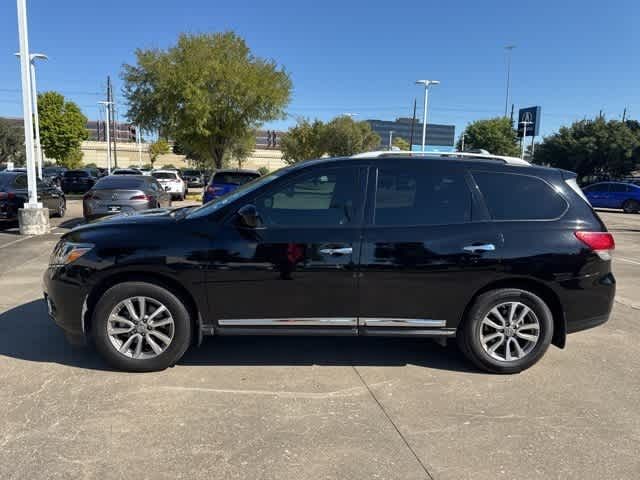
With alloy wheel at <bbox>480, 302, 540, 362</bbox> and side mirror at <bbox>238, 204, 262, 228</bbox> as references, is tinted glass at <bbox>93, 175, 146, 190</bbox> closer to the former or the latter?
side mirror at <bbox>238, 204, 262, 228</bbox>

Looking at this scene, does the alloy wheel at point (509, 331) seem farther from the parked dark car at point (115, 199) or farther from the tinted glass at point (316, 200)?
the parked dark car at point (115, 199)

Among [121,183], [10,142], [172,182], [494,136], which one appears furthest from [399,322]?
[10,142]

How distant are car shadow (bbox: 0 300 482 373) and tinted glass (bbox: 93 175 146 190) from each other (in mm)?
7012

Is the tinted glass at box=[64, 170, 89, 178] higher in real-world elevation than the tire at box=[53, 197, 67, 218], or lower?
higher

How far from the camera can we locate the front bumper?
408 cm

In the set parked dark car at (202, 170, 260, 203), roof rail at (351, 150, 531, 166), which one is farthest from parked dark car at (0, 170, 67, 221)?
roof rail at (351, 150, 531, 166)

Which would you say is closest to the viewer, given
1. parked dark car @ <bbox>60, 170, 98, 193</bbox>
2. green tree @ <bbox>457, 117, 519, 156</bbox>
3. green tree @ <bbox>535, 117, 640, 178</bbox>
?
parked dark car @ <bbox>60, 170, 98, 193</bbox>

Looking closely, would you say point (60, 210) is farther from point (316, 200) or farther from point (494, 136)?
point (494, 136)

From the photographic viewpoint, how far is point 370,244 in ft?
13.4

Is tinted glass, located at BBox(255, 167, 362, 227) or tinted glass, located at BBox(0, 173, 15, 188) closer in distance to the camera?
tinted glass, located at BBox(255, 167, 362, 227)

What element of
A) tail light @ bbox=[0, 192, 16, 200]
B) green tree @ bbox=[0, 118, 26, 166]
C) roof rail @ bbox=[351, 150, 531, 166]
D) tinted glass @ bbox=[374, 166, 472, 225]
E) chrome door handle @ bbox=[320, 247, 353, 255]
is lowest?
tail light @ bbox=[0, 192, 16, 200]

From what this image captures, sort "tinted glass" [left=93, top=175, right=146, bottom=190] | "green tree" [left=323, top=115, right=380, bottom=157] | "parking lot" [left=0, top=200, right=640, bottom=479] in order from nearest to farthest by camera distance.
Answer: "parking lot" [left=0, top=200, right=640, bottom=479]
"tinted glass" [left=93, top=175, right=146, bottom=190]
"green tree" [left=323, top=115, right=380, bottom=157]

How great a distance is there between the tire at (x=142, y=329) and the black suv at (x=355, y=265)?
0.01m

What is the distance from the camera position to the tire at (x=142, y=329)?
408cm
